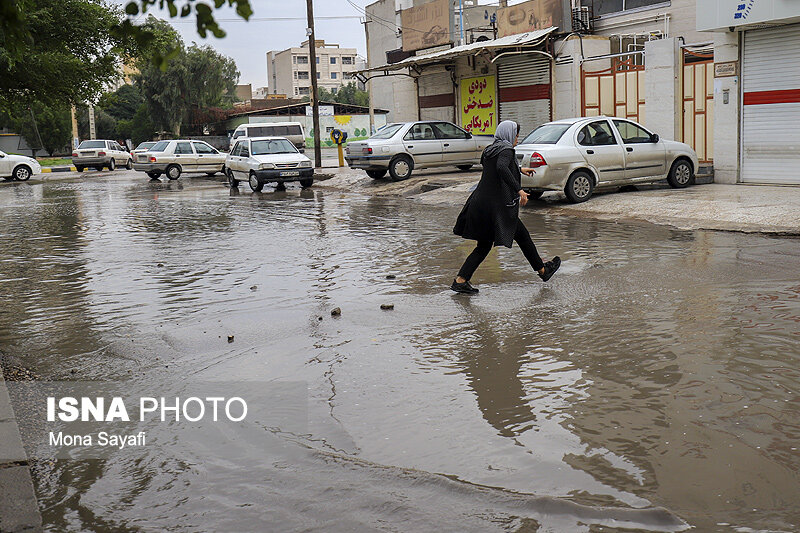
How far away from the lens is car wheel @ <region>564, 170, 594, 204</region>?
16.0m

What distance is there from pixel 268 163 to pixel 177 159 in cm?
985

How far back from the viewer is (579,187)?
16.2 m

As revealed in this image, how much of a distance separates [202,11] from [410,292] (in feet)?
19.3

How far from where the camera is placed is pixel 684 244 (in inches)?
436

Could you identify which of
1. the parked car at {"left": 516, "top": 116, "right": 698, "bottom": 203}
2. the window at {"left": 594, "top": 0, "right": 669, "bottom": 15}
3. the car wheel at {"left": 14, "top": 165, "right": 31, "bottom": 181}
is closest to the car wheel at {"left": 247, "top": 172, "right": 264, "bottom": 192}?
the parked car at {"left": 516, "top": 116, "right": 698, "bottom": 203}

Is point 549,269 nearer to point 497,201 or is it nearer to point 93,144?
point 497,201

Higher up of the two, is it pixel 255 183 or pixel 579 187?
→ pixel 255 183

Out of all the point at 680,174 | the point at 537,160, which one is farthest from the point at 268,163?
the point at 680,174

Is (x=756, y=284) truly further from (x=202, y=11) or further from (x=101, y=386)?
(x=202, y=11)

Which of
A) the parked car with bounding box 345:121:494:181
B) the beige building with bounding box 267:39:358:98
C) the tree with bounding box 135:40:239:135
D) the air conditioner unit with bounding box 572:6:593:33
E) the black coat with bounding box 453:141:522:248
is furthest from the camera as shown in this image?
the beige building with bounding box 267:39:358:98

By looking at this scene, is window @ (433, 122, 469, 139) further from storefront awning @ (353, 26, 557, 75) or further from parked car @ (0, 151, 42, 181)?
parked car @ (0, 151, 42, 181)

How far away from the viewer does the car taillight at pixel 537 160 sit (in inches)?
617

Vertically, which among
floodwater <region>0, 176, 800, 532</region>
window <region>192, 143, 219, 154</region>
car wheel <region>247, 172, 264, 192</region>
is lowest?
floodwater <region>0, 176, 800, 532</region>

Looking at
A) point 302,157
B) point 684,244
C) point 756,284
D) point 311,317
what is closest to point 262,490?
point 311,317
